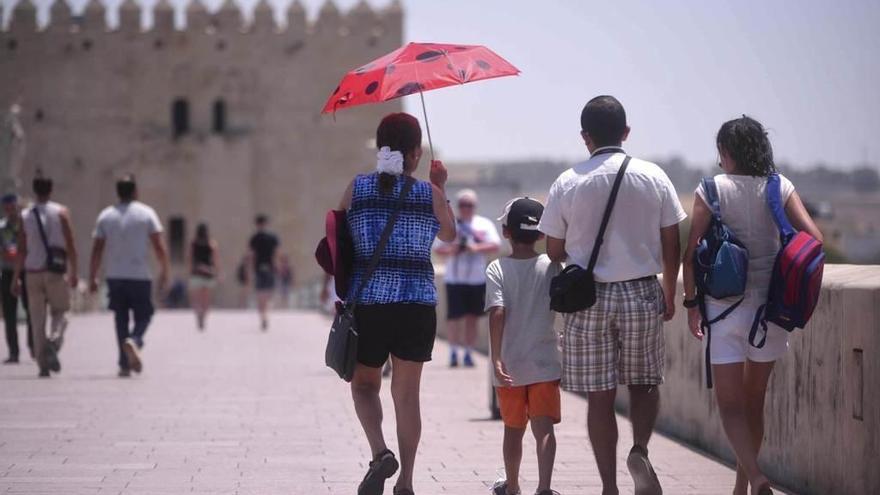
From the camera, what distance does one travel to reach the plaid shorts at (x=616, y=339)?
701 centimetres

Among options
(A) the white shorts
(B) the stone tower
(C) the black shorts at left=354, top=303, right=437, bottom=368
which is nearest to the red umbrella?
(C) the black shorts at left=354, top=303, right=437, bottom=368

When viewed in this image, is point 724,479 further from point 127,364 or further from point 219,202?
point 219,202

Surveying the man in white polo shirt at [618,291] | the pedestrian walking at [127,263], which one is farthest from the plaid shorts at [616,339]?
the pedestrian walking at [127,263]

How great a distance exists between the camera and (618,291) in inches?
277

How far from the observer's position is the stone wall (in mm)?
6918

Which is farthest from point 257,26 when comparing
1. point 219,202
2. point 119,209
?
point 119,209

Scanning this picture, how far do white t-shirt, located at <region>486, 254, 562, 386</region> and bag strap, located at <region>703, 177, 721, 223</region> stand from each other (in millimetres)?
792

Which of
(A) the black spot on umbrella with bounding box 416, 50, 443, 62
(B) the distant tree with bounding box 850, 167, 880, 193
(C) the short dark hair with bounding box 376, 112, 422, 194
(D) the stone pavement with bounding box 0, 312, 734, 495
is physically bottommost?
(B) the distant tree with bounding box 850, 167, 880, 193

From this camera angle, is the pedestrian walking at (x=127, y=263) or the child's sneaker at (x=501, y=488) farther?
the pedestrian walking at (x=127, y=263)

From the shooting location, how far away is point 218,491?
307 inches

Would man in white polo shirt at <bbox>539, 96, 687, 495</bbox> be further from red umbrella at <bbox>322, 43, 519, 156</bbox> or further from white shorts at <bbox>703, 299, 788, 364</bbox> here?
red umbrella at <bbox>322, 43, 519, 156</bbox>

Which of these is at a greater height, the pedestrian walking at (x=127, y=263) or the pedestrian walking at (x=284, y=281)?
the pedestrian walking at (x=127, y=263)

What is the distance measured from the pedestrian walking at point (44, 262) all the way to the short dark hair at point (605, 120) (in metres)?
7.79

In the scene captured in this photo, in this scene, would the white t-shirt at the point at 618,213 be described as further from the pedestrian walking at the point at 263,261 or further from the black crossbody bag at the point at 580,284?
the pedestrian walking at the point at 263,261
